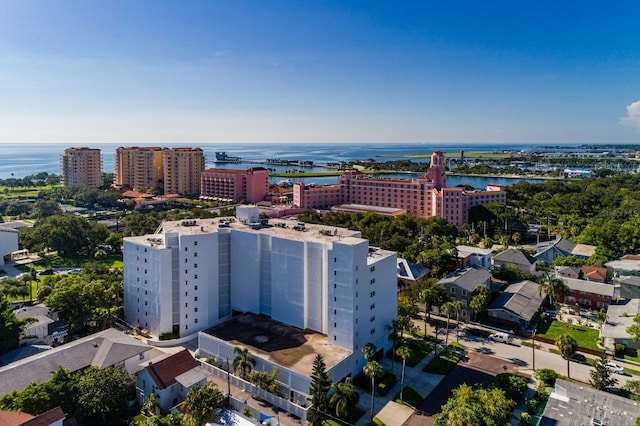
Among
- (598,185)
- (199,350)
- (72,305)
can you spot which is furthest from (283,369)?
(598,185)

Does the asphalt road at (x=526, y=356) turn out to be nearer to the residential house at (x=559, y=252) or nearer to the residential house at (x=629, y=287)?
the residential house at (x=629, y=287)

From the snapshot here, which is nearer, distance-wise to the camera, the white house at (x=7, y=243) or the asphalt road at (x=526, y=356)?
the asphalt road at (x=526, y=356)

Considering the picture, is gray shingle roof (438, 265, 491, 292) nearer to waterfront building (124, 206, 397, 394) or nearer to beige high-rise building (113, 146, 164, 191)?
waterfront building (124, 206, 397, 394)

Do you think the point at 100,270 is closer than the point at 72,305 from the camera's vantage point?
No

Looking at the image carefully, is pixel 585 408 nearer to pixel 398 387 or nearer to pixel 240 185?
pixel 398 387

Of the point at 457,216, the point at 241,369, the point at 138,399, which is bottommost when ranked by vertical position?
the point at 138,399

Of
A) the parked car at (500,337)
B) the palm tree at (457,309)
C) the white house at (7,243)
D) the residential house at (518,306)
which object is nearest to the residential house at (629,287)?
the residential house at (518,306)

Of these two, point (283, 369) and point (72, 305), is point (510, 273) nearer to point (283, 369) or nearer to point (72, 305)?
point (283, 369)

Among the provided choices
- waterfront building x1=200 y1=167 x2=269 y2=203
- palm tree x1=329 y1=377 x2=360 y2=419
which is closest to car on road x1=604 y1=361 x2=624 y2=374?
palm tree x1=329 y1=377 x2=360 y2=419
